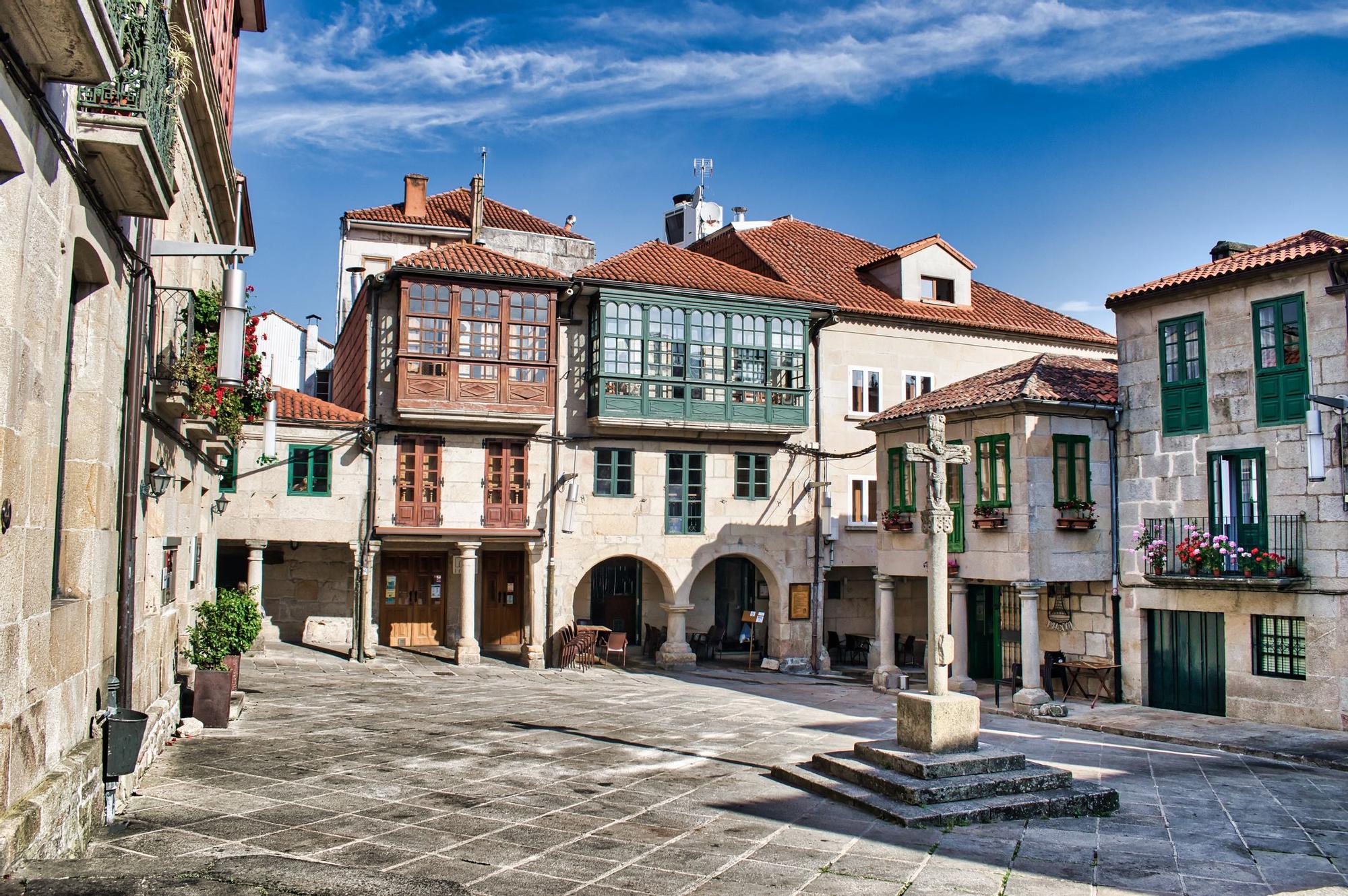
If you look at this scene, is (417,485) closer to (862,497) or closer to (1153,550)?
(862,497)

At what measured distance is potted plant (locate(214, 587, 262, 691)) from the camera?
14.2 meters

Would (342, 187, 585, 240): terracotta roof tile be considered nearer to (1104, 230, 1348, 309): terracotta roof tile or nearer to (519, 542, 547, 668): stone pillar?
(519, 542, 547, 668): stone pillar

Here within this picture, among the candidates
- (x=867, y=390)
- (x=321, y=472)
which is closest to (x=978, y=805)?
(x=321, y=472)

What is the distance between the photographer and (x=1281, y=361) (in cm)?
1736

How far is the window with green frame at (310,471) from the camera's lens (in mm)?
23656

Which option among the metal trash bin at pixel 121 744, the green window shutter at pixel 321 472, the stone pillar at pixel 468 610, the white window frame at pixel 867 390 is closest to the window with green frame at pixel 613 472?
the stone pillar at pixel 468 610

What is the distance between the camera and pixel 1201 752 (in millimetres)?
15289

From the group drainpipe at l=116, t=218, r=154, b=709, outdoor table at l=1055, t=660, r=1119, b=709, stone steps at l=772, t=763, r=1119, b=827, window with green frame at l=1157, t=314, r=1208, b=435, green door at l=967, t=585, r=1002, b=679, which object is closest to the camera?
drainpipe at l=116, t=218, r=154, b=709

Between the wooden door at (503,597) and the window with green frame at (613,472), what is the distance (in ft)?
11.9

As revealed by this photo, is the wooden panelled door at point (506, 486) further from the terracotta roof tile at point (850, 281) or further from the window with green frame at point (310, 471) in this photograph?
the terracotta roof tile at point (850, 281)

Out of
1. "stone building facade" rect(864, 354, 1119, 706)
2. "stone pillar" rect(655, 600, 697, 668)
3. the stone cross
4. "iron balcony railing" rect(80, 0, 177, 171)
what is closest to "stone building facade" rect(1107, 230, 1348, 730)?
A: "stone building facade" rect(864, 354, 1119, 706)

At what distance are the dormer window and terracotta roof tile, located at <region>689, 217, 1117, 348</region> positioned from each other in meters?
0.47

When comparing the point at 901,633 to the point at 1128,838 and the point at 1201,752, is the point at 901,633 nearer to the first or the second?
the point at 1201,752

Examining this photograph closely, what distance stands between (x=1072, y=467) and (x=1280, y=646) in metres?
4.53
